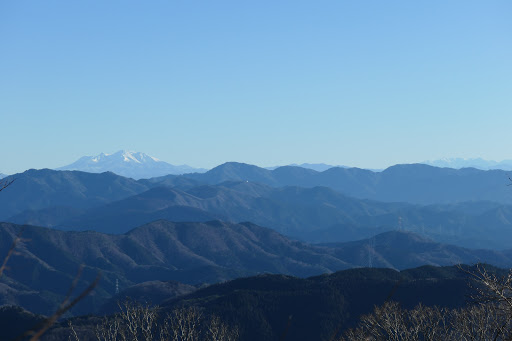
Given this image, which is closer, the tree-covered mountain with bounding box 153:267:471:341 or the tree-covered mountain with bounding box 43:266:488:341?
the tree-covered mountain with bounding box 43:266:488:341

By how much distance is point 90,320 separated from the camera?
133 m

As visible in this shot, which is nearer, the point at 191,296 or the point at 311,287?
the point at 311,287

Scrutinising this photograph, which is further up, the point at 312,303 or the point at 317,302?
the point at 317,302

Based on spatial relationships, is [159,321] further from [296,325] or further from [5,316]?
[5,316]

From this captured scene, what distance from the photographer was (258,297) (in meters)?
150

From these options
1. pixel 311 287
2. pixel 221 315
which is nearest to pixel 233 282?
pixel 311 287

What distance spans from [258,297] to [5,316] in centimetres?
5869

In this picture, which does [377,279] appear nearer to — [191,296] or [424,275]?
[424,275]

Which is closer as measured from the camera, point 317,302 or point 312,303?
point 317,302

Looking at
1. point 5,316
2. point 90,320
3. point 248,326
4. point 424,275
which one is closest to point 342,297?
point 248,326

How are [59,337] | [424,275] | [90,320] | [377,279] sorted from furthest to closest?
[424,275] < [377,279] < [90,320] < [59,337]

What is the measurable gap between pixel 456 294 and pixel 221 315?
173ft

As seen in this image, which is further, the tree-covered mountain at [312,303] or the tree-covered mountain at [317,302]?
the tree-covered mountain at [317,302]

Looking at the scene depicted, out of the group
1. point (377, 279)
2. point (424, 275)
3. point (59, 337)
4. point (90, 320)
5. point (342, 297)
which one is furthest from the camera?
point (424, 275)
